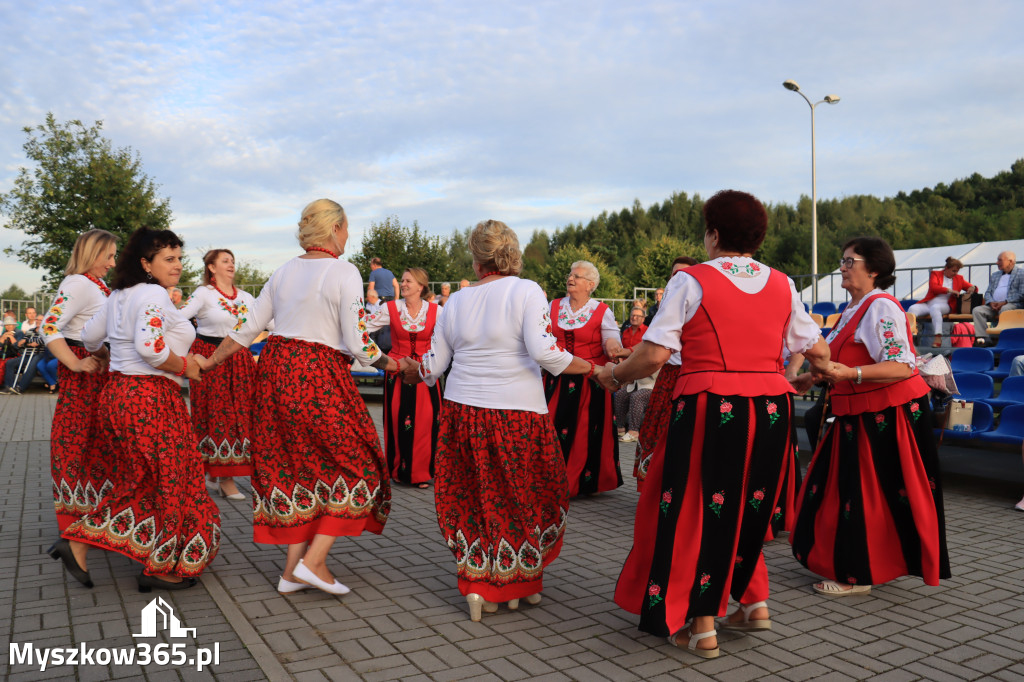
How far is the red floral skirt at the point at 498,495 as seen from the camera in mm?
3762

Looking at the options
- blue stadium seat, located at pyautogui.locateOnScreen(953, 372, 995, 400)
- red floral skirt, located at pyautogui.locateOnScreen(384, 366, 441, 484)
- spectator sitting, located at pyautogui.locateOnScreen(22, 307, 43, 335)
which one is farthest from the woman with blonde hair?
spectator sitting, located at pyautogui.locateOnScreen(22, 307, 43, 335)

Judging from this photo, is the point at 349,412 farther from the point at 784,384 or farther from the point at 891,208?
the point at 891,208

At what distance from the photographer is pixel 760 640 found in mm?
3525

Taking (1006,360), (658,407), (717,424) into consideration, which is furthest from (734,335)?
(1006,360)

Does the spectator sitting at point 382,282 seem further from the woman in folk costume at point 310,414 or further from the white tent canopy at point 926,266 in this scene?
the woman in folk costume at point 310,414

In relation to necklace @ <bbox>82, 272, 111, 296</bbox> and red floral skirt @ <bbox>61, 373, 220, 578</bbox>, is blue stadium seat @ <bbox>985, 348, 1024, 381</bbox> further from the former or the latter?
necklace @ <bbox>82, 272, 111, 296</bbox>

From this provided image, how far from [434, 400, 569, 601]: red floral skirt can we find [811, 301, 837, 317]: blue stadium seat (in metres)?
13.0

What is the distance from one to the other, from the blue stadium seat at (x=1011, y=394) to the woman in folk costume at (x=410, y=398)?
18.3 ft

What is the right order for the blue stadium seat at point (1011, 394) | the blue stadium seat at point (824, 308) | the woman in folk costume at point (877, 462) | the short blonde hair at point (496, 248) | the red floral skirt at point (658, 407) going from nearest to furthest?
the short blonde hair at point (496, 248), the woman in folk costume at point (877, 462), the red floral skirt at point (658, 407), the blue stadium seat at point (1011, 394), the blue stadium seat at point (824, 308)

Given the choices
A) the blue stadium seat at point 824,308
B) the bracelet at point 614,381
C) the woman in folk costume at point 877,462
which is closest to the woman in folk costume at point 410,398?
the bracelet at point 614,381

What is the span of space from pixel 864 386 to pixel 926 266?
16.5m

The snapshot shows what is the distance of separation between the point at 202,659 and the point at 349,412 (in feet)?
4.33

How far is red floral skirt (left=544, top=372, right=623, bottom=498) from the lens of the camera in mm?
6598

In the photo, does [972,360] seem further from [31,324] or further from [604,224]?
[604,224]
